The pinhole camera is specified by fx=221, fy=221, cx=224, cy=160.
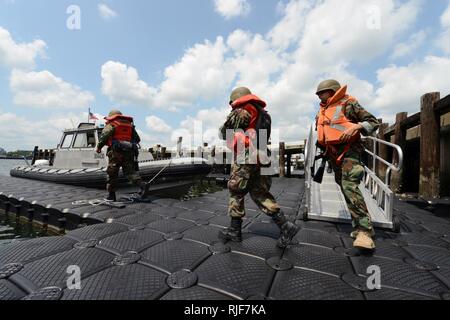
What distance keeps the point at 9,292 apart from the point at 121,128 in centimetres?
329

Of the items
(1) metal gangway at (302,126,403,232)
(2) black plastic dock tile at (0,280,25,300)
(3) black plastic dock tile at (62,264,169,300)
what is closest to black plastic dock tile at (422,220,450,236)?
(1) metal gangway at (302,126,403,232)

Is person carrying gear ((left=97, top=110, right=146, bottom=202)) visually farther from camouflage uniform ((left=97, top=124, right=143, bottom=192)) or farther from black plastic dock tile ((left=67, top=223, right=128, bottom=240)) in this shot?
black plastic dock tile ((left=67, top=223, right=128, bottom=240))

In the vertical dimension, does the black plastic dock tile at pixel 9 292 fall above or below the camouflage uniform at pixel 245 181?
below

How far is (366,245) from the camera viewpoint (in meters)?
2.00

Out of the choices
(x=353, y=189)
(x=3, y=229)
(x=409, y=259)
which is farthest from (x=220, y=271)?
(x=3, y=229)

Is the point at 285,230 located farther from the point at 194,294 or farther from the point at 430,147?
the point at 430,147

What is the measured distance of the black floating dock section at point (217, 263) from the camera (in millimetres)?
1428

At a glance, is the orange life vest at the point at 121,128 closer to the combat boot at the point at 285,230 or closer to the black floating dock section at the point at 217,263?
the black floating dock section at the point at 217,263

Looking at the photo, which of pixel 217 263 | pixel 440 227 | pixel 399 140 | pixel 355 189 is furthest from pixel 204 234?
pixel 399 140

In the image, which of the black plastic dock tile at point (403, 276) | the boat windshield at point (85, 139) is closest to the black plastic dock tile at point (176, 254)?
the black plastic dock tile at point (403, 276)

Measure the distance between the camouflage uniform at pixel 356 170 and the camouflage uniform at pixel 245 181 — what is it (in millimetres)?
730

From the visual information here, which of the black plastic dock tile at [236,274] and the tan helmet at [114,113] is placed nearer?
the black plastic dock tile at [236,274]

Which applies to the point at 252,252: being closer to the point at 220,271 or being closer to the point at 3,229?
the point at 220,271

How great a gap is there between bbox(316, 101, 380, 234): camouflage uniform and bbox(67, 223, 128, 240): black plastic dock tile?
8.35 feet
